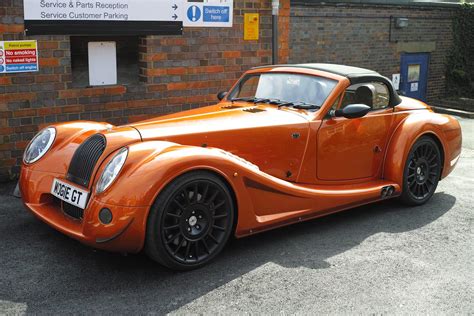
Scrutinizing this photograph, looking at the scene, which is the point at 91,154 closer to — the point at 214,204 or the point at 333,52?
the point at 214,204

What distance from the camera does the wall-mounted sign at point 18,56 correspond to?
6438 mm

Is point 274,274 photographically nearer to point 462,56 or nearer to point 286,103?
point 286,103

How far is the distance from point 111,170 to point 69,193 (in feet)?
1.71

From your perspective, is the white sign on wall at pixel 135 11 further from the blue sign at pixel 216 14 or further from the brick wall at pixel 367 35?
the brick wall at pixel 367 35

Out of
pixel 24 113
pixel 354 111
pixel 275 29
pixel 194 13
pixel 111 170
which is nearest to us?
pixel 111 170

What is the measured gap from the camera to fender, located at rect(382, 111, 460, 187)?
562cm

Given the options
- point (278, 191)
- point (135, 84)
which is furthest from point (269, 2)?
point (278, 191)

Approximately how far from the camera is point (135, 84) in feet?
25.3

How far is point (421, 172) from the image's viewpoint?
5.91 meters

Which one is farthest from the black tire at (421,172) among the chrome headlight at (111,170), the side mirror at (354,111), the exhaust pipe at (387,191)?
the chrome headlight at (111,170)

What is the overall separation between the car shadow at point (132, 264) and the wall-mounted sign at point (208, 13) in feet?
12.2

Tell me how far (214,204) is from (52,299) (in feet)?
4.23

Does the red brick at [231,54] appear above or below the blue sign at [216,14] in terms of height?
below

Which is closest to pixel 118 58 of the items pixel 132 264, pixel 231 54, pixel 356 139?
pixel 231 54
